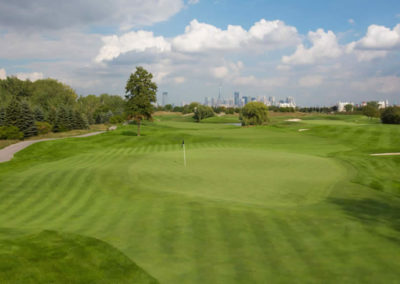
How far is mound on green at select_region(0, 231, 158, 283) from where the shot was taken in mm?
6566

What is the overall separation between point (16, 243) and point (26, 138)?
60824 mm

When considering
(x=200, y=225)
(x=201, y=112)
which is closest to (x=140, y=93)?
(x=200, y=225)

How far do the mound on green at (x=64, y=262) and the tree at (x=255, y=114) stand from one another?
3278 inches

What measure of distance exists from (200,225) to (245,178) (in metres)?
7.37

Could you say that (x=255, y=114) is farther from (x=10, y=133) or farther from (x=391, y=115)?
(x=10, y=133)

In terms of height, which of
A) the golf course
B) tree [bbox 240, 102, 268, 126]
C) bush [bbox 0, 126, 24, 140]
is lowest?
the golf course

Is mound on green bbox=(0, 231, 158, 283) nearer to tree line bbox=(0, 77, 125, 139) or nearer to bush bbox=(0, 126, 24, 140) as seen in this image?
tree line bbox=(0, 77, 125, 139)

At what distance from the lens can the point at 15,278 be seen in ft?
20.9

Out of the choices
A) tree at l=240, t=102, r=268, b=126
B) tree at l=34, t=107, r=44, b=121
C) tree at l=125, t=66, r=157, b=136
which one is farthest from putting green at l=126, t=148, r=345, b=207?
tree at l=240, t=102, r=268, b=126

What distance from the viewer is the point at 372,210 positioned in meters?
11.3

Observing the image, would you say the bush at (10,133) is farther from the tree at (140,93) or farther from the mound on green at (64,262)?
the mound on green at (64,262)

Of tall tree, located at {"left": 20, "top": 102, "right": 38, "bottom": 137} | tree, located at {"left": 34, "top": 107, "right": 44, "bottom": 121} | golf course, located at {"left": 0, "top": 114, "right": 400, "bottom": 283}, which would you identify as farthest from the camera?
tree, located at {"left": 34, "top": 107, "right": 44, "bottom": 121}

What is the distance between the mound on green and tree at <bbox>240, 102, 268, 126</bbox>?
83.3 metres

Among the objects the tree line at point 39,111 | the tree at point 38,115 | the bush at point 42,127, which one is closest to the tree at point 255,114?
the tree line at point 39,111
